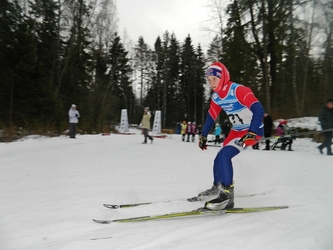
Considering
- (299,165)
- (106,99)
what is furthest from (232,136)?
(106,99)

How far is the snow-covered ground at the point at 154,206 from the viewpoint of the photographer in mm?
2416

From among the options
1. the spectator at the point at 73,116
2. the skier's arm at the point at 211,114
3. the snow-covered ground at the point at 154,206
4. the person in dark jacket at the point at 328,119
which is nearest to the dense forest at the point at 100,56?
the spectator at the point at 73,116

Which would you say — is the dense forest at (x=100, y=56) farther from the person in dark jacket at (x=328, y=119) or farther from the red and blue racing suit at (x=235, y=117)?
the red and blue racing suit at (x=235, y=117)

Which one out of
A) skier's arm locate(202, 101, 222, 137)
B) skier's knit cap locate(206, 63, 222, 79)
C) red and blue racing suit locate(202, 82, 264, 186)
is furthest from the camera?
skier's arm locate(202, 101, 222, 137)

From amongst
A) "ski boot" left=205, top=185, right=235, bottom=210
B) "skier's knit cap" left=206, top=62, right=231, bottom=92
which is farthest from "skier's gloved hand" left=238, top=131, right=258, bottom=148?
"skier's knit cap" left=206, top=62, right=231, bottom=92

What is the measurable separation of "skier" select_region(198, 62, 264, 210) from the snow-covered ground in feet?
1.00

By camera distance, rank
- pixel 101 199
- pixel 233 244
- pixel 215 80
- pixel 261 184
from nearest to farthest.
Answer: pixel 233 244 < pixel 215 80 < pixel 101 199 < pixel 261 184

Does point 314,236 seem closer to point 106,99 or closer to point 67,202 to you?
point 67,202

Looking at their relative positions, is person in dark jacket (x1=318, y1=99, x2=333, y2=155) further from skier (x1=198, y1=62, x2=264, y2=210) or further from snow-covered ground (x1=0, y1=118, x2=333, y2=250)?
skier (x1=198, y1=62, x2=264, y2=210)

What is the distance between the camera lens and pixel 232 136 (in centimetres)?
356

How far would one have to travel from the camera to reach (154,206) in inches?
136

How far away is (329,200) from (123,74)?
40.1 metres

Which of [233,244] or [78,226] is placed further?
[78,226]

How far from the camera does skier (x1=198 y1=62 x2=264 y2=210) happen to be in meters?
3.14
